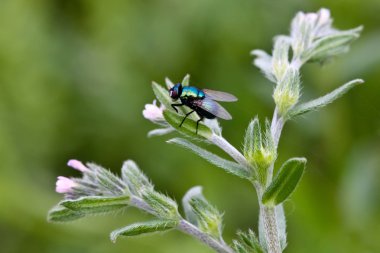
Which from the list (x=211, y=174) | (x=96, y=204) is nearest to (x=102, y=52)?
(x=211, y=174)

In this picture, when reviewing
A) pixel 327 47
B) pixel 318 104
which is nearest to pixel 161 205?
pixel 318 104

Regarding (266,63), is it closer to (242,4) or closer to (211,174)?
(211,174)

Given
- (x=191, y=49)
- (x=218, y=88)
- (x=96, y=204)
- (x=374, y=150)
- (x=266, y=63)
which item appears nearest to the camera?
(x=96, y=204)

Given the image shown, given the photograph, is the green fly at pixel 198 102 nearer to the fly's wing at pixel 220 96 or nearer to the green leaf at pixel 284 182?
the fly's wing at pixel 220 96

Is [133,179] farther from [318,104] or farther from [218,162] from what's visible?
[318,104]

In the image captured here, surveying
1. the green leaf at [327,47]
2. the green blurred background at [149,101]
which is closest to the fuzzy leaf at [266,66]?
the green leaf at [327,47]

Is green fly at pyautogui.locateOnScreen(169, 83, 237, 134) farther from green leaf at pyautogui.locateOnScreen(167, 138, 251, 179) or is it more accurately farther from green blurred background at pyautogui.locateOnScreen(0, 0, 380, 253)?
green blurred background at pyautogui.locateOnScreen(0, 0, 380, 253)
